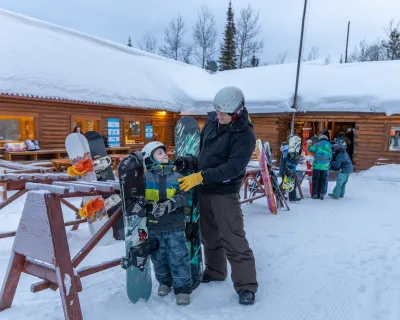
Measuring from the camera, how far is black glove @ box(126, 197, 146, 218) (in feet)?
7.84

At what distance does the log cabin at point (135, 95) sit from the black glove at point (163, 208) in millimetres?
8754

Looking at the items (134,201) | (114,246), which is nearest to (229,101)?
(134,201)

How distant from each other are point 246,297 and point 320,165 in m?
5.63

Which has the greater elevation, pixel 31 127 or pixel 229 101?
pixel 229 101

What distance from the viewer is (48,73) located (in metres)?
11.0

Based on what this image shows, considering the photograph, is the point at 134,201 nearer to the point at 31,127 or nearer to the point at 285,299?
the point at 285,299

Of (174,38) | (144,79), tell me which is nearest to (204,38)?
(174,38)

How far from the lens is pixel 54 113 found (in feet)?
37.9

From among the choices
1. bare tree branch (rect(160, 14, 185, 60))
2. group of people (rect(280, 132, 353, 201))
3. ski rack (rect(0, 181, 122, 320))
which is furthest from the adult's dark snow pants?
bare tree branch (rect(160, 14, 185, 60))

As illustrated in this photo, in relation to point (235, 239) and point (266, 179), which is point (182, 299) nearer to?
point (235, 239)

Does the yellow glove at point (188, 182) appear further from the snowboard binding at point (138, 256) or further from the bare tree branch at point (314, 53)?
the bare tree branch at point (314, 53)

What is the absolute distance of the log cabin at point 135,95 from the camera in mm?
10922

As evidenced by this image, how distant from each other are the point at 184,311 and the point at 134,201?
96cm

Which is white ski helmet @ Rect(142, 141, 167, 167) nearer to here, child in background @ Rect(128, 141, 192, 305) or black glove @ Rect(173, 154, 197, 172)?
child in background @ Rect(128, 141, 192, 305)
